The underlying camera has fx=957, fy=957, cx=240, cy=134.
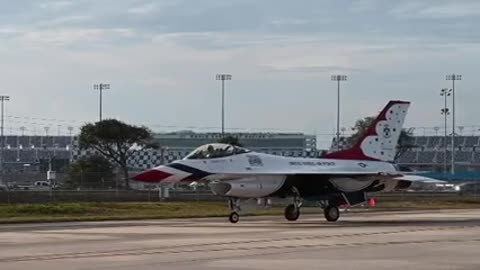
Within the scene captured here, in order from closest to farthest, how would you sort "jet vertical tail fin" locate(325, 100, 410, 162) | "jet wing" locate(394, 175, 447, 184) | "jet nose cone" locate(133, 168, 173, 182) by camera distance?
"jet nose cone" locate(133, 168, 173, 182)
"jet wing" locate(394, 175, 447, 184)
"jet vertical tail fin" locate(325, 100, 410, 162)

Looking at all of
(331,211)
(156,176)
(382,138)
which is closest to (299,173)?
(331,211)

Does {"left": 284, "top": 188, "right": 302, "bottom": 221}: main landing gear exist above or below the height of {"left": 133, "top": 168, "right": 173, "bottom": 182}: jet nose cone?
below

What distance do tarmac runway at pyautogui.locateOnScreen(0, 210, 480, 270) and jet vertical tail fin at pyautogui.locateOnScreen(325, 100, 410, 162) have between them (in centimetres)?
798

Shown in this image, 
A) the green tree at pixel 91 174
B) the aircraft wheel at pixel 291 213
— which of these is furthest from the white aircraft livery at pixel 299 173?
the green tree at pixel 91 174

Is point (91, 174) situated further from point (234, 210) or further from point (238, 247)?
point (238, 247)

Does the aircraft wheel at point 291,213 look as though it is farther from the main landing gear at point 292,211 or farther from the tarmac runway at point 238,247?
the tarmac runway at point 238,247

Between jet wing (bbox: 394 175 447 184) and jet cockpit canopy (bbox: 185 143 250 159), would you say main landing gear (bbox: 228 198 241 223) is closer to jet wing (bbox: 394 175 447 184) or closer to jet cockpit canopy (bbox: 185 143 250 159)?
jet cockpit canopy (bbox: 185 143 250 159)

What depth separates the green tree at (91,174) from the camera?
6869 centimetres

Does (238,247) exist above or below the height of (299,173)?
below

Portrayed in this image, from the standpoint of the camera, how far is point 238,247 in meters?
20.8

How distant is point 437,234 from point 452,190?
67974mm

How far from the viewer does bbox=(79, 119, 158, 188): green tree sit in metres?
104

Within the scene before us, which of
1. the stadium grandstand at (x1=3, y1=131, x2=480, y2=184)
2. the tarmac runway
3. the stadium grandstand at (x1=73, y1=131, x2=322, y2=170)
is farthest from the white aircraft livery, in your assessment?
the stadium grandstand at (x1=73, y1=131, x2=322, y2=170)

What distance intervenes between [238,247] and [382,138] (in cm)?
1856
